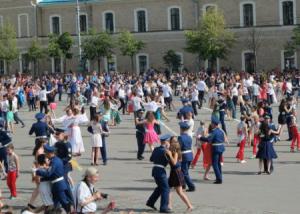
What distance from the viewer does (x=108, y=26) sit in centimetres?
7000

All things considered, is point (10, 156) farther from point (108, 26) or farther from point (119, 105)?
point (108, 26)

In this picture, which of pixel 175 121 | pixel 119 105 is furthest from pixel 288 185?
pixel 119 105

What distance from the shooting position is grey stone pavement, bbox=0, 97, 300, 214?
16.3 meters

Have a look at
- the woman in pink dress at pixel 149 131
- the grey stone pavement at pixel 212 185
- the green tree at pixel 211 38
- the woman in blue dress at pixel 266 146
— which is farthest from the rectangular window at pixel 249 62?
the woman in blue dress at pixel 266 146

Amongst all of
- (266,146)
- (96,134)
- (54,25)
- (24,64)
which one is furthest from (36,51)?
(266,146)

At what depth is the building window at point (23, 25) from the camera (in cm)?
7369

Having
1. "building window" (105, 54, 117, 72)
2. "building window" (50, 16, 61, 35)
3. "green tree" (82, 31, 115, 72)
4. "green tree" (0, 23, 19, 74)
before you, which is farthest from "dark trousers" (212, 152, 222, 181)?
"building window" (50, 16, 61, 35)

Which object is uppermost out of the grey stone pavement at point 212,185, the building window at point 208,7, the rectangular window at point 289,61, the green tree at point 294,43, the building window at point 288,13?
the building window at point 208,7

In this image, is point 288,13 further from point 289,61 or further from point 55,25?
point 55,25

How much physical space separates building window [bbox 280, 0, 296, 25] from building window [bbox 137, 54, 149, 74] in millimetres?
12534

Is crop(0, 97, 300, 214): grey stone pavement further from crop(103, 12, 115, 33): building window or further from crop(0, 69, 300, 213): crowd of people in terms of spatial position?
crop(103, 12, 115, 33): building window

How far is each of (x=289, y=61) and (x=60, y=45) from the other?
19.8 metres

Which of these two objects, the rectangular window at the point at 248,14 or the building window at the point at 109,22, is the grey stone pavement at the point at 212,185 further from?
the building window at the point at 109,22

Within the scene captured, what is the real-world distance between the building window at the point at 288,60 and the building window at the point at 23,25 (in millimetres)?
25410
